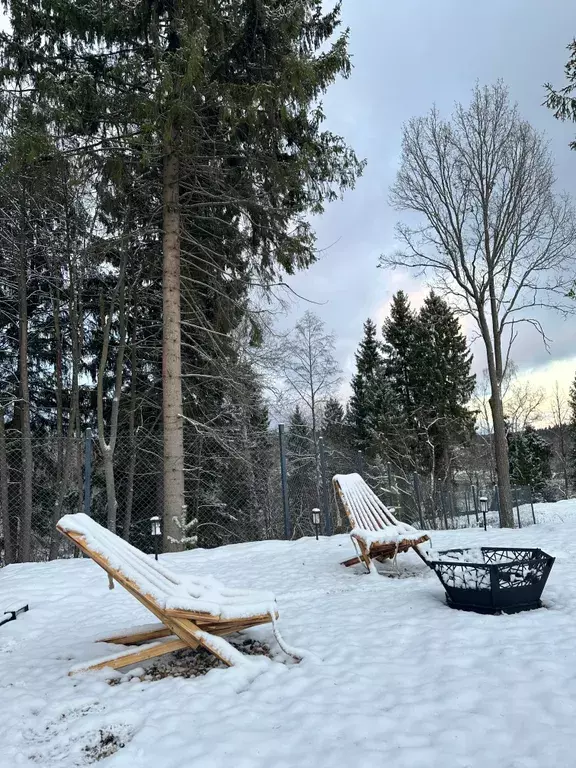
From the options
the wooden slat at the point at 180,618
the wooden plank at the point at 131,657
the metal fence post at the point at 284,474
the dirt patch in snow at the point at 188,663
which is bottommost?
the dirt patch in snow at the point at 188,663

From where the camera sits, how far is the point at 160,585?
124 inches

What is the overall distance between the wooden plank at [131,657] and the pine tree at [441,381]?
2127 cm

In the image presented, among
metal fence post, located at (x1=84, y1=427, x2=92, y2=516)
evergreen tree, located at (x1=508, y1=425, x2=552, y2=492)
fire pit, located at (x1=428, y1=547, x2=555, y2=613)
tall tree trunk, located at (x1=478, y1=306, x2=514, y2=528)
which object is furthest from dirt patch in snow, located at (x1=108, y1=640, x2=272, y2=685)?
evergreen tree, located at (x1=508, y1=425, x2=552, y2=492)

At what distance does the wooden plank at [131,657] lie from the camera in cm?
304

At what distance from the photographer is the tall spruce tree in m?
7.43

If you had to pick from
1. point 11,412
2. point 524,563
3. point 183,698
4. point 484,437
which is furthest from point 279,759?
point 484,437

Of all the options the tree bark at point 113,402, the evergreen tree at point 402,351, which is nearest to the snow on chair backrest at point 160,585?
the tree bark at point 113,402

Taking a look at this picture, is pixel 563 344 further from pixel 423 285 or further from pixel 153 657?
pixel 153 657

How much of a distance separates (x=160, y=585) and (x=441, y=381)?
24370 mm

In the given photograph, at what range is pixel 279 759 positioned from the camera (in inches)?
77.8

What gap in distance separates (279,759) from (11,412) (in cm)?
1184

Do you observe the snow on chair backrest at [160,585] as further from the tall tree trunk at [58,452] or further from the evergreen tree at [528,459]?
the evergreen tree at [528,459]

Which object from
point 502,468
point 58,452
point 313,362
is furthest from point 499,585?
point 313,362

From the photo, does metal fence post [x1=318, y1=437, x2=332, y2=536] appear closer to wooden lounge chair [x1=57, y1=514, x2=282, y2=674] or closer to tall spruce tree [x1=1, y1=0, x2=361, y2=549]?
tall spruce tree [x1=1, y1=0, x2=361, y2=549]
